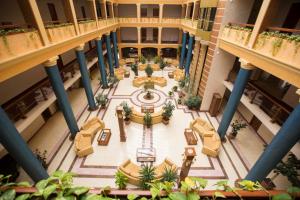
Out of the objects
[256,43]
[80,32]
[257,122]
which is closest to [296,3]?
[256,43]

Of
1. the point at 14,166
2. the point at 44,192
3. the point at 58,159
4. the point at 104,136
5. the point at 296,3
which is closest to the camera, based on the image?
the point at 44,192

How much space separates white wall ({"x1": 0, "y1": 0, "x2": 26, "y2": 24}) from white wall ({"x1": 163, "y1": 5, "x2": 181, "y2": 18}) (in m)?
20.5

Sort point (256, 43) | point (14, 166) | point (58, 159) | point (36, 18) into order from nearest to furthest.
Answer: point (36, 18) < point (256, 43) < point (14, 166) < point (58, 159)

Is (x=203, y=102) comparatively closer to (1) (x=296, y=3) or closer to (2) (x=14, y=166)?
(1) (x=296, y=3)

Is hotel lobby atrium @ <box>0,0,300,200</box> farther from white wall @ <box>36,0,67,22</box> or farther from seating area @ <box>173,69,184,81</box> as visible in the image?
seating area @ <box>173,69,184,81</box>

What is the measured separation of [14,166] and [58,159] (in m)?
1.97

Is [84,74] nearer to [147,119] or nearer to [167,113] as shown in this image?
[147,119]

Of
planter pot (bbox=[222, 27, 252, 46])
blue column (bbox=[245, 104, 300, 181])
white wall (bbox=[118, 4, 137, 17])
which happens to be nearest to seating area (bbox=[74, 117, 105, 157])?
blue column (bbox=[245, 104, 300, 181])

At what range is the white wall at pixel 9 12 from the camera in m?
8.60

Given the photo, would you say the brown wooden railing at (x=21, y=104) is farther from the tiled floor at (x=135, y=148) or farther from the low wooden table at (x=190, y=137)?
the low wooden table at (x=190, y=137)

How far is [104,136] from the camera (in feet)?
34.8

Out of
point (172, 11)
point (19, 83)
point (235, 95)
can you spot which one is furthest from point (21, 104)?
point (172, 11)

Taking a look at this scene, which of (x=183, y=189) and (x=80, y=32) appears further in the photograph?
(x=80, y=32)

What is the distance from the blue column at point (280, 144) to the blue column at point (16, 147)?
9.39 meters
